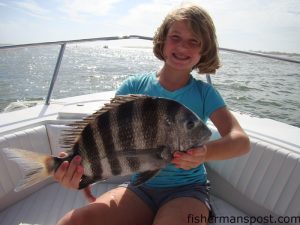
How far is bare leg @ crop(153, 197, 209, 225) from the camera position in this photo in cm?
187

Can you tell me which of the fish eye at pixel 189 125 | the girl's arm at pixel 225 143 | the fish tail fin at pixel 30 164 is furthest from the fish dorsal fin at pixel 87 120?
the girl's arm at pixel 225 143

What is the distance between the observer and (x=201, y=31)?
2092 millimetres

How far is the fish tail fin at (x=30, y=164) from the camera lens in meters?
1.66

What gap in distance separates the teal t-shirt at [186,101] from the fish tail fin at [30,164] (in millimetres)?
715

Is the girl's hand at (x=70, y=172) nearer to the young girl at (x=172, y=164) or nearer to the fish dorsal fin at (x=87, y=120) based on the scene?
the fish dorsal fin at (x=87, y=120)

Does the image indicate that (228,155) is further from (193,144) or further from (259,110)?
(259,110)

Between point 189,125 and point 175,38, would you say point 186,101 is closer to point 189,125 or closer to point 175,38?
point 175,38

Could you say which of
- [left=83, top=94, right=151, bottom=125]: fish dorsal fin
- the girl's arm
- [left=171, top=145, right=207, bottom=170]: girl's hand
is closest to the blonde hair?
the girl's arm

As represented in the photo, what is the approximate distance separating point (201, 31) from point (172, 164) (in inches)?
33.4

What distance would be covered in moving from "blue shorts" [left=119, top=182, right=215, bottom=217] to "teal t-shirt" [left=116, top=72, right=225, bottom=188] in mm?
35

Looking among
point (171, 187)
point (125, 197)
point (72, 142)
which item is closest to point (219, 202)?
point (171, 187)

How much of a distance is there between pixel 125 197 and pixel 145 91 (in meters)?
0.73

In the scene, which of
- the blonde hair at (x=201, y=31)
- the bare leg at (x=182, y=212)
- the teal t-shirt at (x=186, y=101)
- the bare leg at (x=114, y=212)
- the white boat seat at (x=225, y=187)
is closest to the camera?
the bare leg at (x=182, y=212)

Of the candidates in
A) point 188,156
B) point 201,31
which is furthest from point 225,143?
point 201,31
